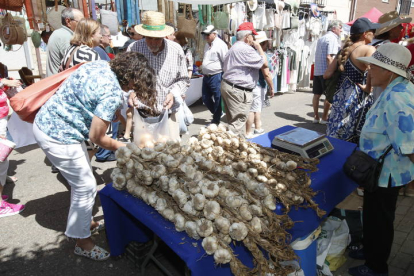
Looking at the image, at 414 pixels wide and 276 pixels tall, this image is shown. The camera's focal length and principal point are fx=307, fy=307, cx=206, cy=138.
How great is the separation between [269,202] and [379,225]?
99 centimetres

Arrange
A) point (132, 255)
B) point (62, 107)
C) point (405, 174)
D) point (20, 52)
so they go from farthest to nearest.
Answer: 1. point (20, 52)
2. point (132, 255)
3. point (62, 107)
4. point (405, 174)

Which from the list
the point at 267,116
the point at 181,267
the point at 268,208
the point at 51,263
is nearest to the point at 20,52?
the point at 267,116

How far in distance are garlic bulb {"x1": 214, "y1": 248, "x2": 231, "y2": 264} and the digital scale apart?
1.11 m

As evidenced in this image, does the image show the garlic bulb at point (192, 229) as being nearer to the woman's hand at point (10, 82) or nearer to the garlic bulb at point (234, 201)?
the garlic bulb at point (234, 201)

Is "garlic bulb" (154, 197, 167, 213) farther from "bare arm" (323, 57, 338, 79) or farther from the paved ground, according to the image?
"bare arm" (323, 57, 338, 79)

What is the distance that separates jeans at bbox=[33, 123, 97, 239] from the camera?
7.55ft

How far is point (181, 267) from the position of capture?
103 inches

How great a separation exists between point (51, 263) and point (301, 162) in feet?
7.46

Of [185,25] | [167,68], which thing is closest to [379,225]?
[167,68]

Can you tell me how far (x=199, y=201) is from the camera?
1788 millimetres

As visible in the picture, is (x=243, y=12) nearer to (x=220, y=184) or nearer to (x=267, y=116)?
(x=267, y=116)

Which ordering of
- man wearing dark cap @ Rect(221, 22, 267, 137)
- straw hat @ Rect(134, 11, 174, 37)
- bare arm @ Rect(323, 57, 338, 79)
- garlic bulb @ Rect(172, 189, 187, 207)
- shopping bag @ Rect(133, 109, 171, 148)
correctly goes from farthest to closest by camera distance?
man wearing dark cap @ Rect(221, 22, 267, 137)
bare arm @ Rect(323, 57, 338, 79)
straw hat @ Rect(134, 11, 174, 37)
shopping bag @ Rect(133, 109, 171, 148)
garlic bulb @ Rect(172, 189, 187, 207)

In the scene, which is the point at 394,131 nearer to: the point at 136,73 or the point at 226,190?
the point at 226,190

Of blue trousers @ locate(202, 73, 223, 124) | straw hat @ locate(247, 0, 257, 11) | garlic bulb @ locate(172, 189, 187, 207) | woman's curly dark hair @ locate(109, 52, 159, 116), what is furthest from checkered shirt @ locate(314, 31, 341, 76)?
garlic bulb @ locate(172, 189, 187, 207)
